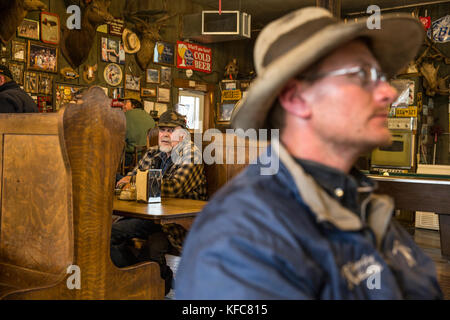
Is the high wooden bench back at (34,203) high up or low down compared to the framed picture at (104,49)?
down

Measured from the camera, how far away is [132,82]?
8.34 m

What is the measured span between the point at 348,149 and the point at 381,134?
0.28ft

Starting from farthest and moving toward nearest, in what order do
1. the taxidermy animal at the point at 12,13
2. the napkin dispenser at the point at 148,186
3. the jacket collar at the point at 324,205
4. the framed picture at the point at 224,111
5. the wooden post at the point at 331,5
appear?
the framed picture at the point at 224,111 < the taxidermy animal at the point at 12,13 < the napkin dispenser at the point at 148,186 < the wooden post at the point at 331,5 < the jacket collar at the point at 324,205

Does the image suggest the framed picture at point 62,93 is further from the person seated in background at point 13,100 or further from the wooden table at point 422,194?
the wooden table at point 422,194

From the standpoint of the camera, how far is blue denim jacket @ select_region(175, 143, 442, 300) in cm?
91

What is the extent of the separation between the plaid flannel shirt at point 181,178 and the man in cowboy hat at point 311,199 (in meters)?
2.31

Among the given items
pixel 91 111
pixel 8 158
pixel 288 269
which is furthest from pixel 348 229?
pixel 8 158

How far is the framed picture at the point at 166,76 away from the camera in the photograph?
8.95 m

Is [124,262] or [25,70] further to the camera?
[25,70]

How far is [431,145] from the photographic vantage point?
920cm

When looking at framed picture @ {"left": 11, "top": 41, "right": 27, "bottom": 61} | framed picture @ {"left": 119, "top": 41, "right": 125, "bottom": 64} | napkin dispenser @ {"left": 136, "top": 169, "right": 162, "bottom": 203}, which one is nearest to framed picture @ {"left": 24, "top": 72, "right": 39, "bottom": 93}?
framed picture @ {"left": 11, "top": 41, "right": 27, "bottom": 61}

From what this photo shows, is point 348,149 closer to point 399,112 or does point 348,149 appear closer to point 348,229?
point 348,229
